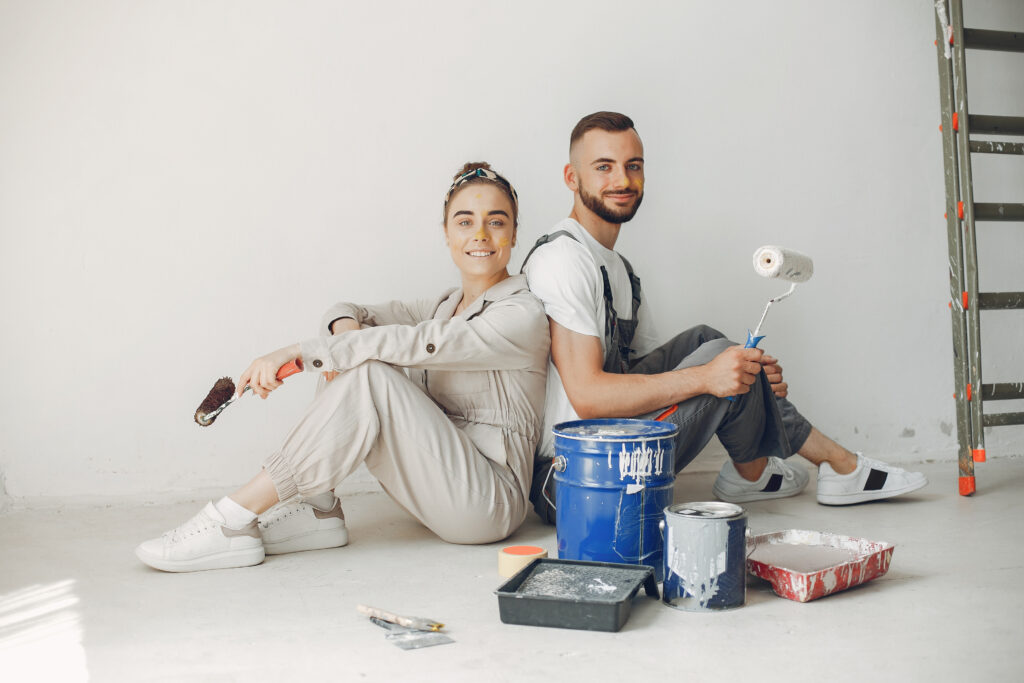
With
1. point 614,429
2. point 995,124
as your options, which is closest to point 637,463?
point 614,429

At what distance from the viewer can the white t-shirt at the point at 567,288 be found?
2529 mm

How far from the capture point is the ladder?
9.96 ft

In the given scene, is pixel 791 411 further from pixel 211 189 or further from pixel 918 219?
pixel 211 189

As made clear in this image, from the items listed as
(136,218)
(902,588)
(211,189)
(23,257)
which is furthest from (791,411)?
(23,257)

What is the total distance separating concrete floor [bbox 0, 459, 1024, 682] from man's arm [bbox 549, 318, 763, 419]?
45 centimetres

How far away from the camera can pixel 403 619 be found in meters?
1.89

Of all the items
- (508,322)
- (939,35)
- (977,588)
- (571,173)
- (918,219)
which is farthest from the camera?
(918,219)

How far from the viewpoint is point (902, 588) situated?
210 centimetres

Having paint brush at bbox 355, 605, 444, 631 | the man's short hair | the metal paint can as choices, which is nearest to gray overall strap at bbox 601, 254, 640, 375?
the man's short hair

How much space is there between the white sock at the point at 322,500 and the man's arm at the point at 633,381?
761 millimetres

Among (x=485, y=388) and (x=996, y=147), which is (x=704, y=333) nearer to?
(x=485, y=388)

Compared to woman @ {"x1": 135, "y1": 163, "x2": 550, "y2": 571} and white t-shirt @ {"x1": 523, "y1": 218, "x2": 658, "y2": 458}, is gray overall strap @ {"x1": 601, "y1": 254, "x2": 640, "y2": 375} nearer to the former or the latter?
white t-shirt @ {"x1": 523, "y1": 218, "x2": 658, "y2": 458}

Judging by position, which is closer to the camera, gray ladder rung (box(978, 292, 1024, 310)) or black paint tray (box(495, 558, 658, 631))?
black paint tray (box(495, 558, 658, 631))

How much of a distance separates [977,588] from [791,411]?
1.03m
